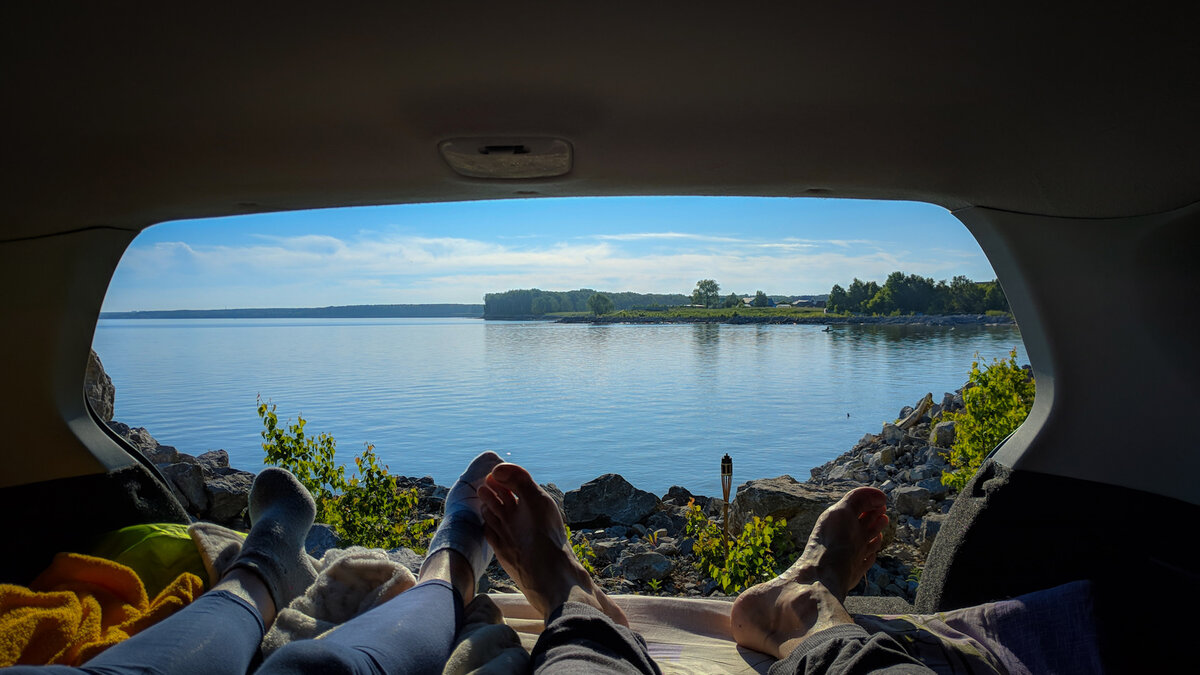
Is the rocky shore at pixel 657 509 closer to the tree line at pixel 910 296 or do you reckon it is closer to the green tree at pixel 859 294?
the tree line at pixel 910 296

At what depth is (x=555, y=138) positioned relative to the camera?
1.36 m

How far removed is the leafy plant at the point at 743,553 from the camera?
2.91m

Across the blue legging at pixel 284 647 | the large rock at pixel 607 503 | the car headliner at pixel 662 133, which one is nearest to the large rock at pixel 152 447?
the large rock at pixel 607 503

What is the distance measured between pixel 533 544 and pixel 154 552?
0.96 m

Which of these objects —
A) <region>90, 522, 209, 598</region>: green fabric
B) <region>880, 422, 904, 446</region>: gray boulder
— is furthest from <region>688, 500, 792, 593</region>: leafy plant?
<region>880, 422, 904, 446</region>: gray boulder

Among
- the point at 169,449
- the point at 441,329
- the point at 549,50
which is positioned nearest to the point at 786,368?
the point at 169,449

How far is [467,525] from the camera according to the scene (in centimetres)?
198

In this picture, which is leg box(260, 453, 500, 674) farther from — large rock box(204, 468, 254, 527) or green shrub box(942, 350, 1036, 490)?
green shrub box(942, 350, 1036, 490)

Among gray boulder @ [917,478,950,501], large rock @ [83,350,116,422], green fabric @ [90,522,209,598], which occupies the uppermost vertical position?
large rock @ [83,350,116,422]

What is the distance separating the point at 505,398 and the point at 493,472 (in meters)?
7.95

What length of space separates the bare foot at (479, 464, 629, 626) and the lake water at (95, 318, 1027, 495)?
126cm

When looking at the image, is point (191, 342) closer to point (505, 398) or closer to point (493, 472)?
point (505, 398)

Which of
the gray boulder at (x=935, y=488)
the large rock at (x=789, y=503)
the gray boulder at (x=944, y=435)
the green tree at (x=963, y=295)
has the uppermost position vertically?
the green tree at (x=963, y=295)

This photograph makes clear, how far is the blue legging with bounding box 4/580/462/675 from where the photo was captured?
1.01 metres
